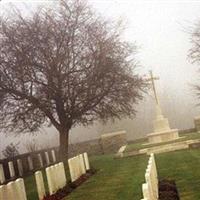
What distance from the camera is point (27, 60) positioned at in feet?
72.0

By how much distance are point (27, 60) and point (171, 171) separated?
950cm

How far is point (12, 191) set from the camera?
34.7 ft

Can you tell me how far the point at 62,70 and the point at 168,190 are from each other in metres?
12.6

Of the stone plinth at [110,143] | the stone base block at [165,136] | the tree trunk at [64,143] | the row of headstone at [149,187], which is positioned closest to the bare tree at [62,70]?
the tree trunk at [64,143]

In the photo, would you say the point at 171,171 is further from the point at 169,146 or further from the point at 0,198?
the point at 169,146

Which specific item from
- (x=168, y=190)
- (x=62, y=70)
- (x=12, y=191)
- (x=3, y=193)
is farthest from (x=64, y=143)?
(x=3, y=193)

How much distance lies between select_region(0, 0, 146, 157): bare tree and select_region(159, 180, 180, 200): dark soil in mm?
10495

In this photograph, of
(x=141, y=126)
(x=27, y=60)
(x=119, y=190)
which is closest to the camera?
(x=119, y=190)

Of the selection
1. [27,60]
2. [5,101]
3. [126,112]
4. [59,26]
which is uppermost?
[59,26]

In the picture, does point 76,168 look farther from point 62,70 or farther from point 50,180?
point 62,70

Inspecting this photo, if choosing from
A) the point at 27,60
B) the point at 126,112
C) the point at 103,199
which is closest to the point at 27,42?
the point at 27,60

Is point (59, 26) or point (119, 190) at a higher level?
point (59, 26)

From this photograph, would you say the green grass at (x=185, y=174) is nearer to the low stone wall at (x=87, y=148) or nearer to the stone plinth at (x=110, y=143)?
the stone plinth at (x=110, y=143)

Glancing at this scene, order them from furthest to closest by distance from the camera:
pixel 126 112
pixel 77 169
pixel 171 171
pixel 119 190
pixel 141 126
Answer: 1. pixel 141 126
2. pixel 126 112
3. pixel 77 169
4. pixel 171 171
5. pixel 119 190
